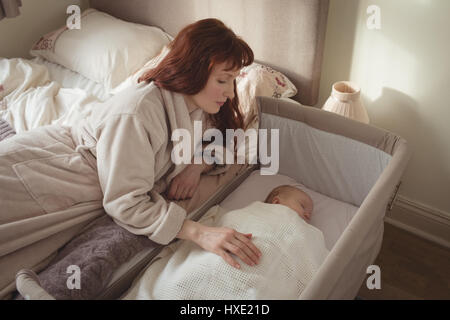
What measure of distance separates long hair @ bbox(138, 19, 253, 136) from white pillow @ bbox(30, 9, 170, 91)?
74 cm

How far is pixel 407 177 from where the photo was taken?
1.67m

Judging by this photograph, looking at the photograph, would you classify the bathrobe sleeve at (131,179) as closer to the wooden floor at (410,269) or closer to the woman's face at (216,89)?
the woman's face at (216,89)

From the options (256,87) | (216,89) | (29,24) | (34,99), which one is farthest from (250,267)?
(29,24)

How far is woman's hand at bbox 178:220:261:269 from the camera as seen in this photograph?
96 centimetres

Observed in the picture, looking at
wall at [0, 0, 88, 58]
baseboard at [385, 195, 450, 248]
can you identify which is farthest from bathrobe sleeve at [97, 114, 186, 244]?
wall at [0, 0, 88, 58]

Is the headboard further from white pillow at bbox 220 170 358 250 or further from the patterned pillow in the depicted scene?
white pillow at bbox 220 170 358 250

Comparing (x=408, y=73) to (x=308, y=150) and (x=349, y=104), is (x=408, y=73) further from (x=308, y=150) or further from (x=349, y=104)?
(x=308, y=150)

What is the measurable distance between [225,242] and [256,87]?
724 mm

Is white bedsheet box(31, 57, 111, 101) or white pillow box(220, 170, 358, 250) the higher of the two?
white bedsheet box(31, 57, 111, 101)

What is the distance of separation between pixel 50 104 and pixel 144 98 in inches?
29.1

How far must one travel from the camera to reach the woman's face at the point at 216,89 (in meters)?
1.08

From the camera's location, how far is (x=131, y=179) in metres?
1.03

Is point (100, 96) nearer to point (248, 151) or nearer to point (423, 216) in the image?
point (248, 151)

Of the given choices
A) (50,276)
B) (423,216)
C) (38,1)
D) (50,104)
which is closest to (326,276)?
(50,276)
